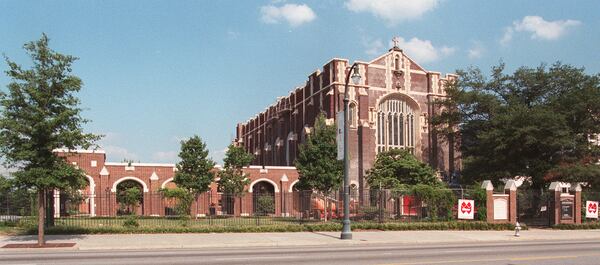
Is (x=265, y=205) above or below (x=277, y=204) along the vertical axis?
above

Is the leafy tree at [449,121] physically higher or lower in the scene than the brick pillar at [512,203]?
higher

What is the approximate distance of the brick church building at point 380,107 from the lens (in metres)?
55.0

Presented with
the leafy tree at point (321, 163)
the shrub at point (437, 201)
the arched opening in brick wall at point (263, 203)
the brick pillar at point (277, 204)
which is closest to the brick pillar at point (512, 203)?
the shrub at point (437, 201)

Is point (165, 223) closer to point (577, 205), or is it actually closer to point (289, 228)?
point (289, 228)

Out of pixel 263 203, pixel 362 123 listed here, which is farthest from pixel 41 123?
pixel 362 123

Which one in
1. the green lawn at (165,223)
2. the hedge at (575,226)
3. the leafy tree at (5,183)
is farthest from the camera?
the hedge at (575,226)

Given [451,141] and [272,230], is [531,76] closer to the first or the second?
[451,141]

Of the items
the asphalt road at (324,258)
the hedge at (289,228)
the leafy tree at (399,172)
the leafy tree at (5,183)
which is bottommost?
the hedge at (289,228)

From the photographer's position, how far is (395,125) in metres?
58.4

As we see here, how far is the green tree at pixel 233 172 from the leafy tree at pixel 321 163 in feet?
29.2

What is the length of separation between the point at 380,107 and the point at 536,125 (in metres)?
20.3

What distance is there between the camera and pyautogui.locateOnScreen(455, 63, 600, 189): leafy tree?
3900 cm

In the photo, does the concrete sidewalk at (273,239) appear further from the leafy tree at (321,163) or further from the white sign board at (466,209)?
the leafy tree at (321,163)

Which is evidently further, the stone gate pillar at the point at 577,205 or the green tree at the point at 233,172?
the green tree at the point at 233,172
